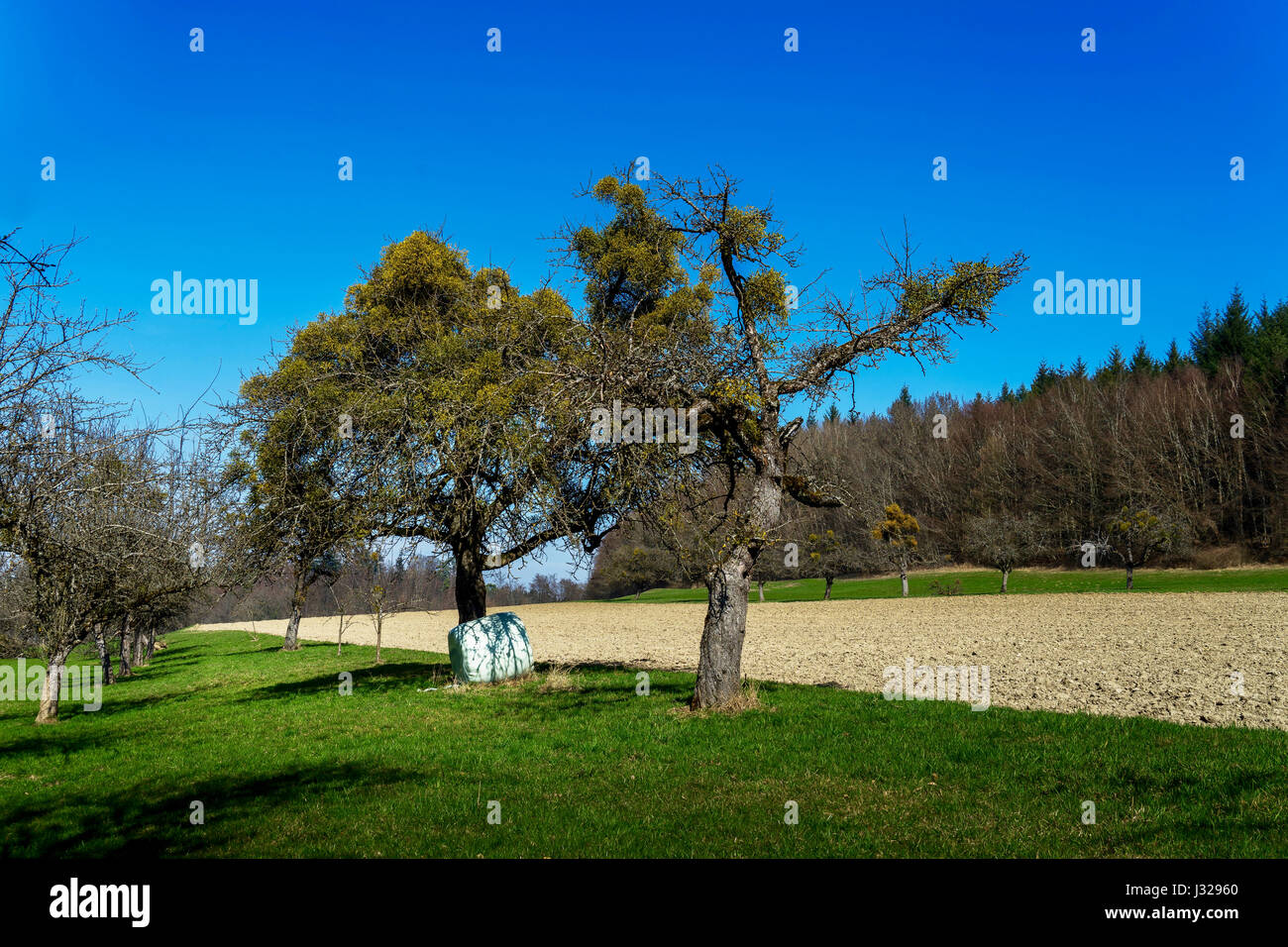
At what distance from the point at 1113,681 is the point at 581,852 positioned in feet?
40.4

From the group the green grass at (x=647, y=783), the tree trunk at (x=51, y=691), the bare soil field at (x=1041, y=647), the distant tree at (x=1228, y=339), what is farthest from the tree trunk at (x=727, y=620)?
the distant tree at (x=1228, y=339)

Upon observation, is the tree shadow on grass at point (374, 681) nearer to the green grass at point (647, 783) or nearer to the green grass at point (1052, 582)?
the green grass at point (647, 783)

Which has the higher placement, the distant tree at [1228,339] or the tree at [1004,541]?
the distant tree at [1228,339]

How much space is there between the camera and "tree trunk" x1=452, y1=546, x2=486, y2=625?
1662 cm

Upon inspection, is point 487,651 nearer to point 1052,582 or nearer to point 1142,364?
point 1052,582

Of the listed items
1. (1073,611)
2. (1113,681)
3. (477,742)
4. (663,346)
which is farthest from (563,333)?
(1073,611)

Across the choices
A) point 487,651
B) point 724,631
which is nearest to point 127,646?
point 487,651

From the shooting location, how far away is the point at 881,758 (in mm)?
8633

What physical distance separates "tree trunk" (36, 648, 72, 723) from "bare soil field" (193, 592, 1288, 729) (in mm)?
11080

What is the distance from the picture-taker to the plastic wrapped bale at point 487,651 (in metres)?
15.5

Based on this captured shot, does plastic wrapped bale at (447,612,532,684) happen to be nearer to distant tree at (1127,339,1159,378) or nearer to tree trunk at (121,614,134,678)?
tree trunk at (121,614,134,678)

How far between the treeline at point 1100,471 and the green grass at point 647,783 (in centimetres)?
2904

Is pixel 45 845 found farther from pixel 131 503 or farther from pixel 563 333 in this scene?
pixel 563 333

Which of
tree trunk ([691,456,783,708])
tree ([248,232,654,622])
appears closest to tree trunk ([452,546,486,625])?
tree ([248,232,654,622])
